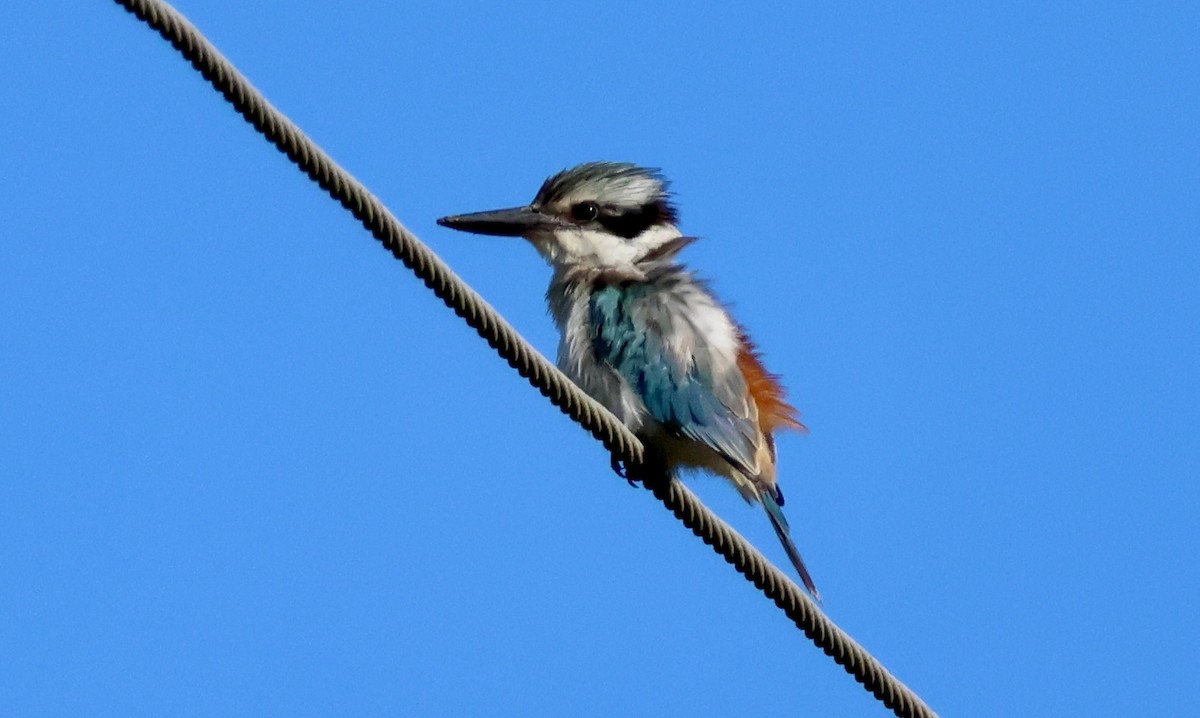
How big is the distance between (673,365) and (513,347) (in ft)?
5.12

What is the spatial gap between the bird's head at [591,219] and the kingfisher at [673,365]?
0.02 meters

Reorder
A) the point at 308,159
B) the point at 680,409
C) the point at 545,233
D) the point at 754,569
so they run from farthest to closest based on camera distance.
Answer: the point at 545,233 → the point at 680,409 → the point at 754,569 → the point at 308,159

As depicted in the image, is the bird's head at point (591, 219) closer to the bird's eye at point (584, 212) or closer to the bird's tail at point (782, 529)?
the bird's eye at point (584, 212)

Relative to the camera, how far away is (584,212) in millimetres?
6020

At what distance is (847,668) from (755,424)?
139 centimetres

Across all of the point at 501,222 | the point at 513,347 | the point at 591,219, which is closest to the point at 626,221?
the point at 591,219

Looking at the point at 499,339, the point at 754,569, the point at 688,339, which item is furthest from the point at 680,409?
the point at 499,339

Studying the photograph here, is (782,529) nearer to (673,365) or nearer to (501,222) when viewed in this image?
(673,365)

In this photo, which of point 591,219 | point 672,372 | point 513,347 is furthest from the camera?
point 591,219

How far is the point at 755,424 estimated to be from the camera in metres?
5.16

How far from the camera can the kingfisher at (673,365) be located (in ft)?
16.2

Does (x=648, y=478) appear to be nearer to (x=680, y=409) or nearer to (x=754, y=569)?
(x=680, y=409)

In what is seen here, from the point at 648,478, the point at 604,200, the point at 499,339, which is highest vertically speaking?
the point at 604,200

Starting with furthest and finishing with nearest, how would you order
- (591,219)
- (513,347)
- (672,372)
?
(591,219), (672,372), (513,347)
